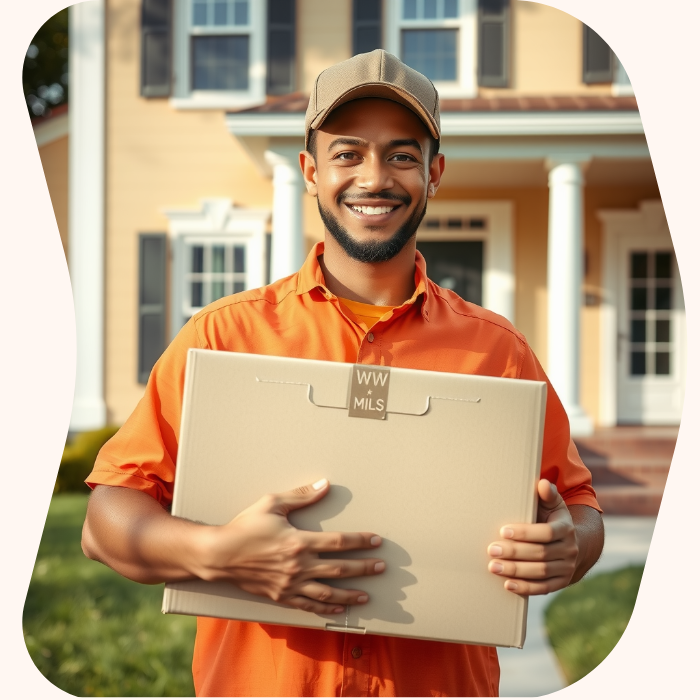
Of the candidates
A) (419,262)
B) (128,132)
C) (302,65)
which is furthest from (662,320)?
(419,262)

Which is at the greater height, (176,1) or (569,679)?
(176,1)

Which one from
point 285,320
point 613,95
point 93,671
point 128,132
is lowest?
point 93,671

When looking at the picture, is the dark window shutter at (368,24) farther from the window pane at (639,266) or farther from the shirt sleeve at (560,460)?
the shirt sleeve at (560,460)

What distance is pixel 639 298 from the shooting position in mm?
6543

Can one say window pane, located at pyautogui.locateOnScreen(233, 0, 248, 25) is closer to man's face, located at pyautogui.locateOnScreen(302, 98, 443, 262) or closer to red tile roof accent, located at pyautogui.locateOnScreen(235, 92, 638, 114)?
red tile roof accent, located at pyautogui.locateOnScreen(235, 92, 638, 114)

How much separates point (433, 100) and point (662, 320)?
564 cm

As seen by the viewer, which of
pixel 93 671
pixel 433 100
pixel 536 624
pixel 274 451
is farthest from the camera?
pixel 536 624

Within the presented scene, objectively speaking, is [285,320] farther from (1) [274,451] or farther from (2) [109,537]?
(2) [109,537]

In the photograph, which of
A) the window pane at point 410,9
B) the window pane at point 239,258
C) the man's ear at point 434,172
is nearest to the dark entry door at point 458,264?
the window pane at point 239,258

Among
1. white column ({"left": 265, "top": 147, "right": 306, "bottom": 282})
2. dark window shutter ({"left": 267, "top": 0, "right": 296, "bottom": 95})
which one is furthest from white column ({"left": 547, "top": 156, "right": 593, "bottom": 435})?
dark window shutter ({"left": 267, "top": 0, "right": 296, "bottom": 95})

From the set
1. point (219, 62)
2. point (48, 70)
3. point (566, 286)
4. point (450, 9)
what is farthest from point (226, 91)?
point (566, 286)

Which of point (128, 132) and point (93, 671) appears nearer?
point (93, 671)

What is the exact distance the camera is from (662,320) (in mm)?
6504

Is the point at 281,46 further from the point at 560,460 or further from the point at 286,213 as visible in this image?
the point at 560,460
